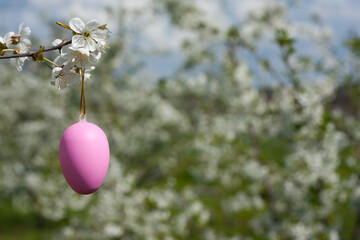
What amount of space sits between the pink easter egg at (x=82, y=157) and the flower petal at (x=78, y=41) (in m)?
0.35

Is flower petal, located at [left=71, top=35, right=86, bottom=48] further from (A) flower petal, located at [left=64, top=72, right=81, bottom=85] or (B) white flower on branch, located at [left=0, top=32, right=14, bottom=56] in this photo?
(B) white flower on branch, located at [left=0, top=32, right=14, bottom=56]

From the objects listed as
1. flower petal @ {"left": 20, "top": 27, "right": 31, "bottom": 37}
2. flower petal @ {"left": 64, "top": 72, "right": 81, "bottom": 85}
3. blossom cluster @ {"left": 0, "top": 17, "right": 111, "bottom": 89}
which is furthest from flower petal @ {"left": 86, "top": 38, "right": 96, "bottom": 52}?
flower petal @ {"left": 20, "top": 27, "right": 31, "bottom": 37}

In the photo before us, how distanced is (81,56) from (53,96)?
7.11m

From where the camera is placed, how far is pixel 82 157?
1291 mm

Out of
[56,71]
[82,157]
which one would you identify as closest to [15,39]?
[56,71]

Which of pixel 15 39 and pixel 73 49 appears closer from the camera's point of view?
pixel 73 49

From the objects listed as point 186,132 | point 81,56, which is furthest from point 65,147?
point 186,132

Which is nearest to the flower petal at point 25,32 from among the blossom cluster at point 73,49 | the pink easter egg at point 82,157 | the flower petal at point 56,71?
the blossom cluster at point 73,49

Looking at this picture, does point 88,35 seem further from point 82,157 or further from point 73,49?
point 82,157

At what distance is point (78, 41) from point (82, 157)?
0.44 metres

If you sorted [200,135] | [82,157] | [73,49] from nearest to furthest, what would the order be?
[73,49]
[82,157]
[200,135]

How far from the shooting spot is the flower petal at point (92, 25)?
3.55ft

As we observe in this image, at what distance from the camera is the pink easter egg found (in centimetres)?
129

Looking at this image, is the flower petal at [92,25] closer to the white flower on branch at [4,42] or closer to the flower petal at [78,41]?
the flower petal at [78,41]
